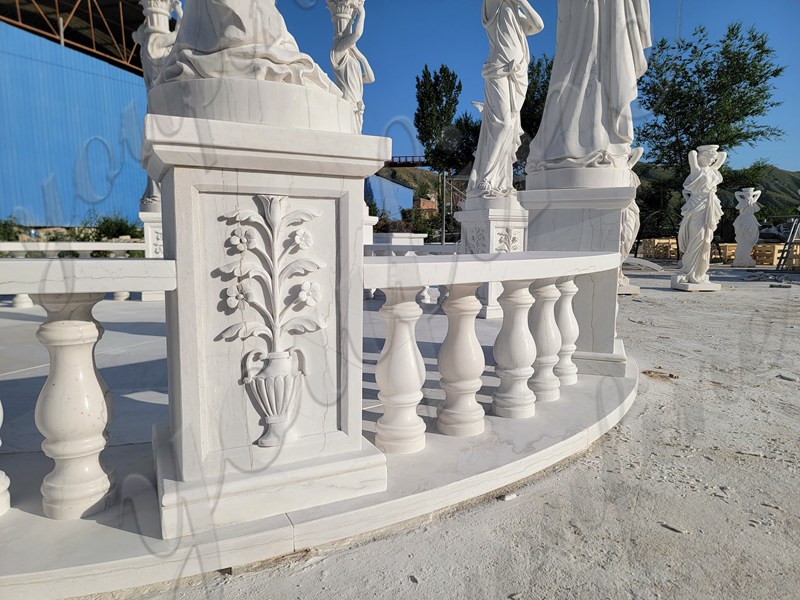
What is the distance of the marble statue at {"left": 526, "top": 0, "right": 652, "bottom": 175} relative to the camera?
3.47 metres

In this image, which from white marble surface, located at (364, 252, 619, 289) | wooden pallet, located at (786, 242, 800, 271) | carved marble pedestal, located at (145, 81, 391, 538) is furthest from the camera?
wooden pallet, located at (786, 242, 800, 271)

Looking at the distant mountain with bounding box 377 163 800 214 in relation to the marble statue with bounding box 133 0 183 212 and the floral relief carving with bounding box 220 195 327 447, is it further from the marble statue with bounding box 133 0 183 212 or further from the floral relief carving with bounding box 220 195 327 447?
the floral relief carving with bounding box 220 195 327 447

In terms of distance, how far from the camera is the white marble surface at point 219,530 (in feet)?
4.61

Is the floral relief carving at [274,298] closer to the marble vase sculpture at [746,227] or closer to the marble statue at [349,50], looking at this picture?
the marble statue at [349,50]

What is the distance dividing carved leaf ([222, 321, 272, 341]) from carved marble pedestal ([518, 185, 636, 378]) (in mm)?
2300

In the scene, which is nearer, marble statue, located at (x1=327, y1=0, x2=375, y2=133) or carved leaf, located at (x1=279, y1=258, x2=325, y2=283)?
carved leaf, located at (x1=279, y1=258, x2=325, y2=283)

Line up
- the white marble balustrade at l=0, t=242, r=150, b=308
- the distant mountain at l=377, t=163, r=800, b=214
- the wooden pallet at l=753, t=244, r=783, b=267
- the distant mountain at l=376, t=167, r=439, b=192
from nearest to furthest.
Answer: the white marble balustrade at l=0, t=242, r=150, b=308 < the wooden pallet at l=753, t=244, r=783, b=267 < the distant mountain at l=377, t=163, r=800, b=214 < the distant mountain at l=376, t=167, r=439, b=192

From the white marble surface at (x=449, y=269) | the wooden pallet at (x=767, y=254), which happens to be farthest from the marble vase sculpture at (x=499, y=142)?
the wooden pallet at (x=767, y=254)

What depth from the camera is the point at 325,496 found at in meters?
1.70

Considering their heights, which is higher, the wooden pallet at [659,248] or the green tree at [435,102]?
the green tree at [435,102]

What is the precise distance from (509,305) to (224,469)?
140 centimetres

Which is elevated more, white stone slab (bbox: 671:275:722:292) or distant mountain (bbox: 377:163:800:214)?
distant mountain (bbox: 377:163:800:214)

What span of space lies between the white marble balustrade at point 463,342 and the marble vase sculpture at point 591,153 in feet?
2.25

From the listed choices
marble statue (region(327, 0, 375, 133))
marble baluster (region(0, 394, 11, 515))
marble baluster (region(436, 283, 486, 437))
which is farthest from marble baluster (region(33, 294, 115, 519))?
marble statue (region(327, 0, 375, 133))
